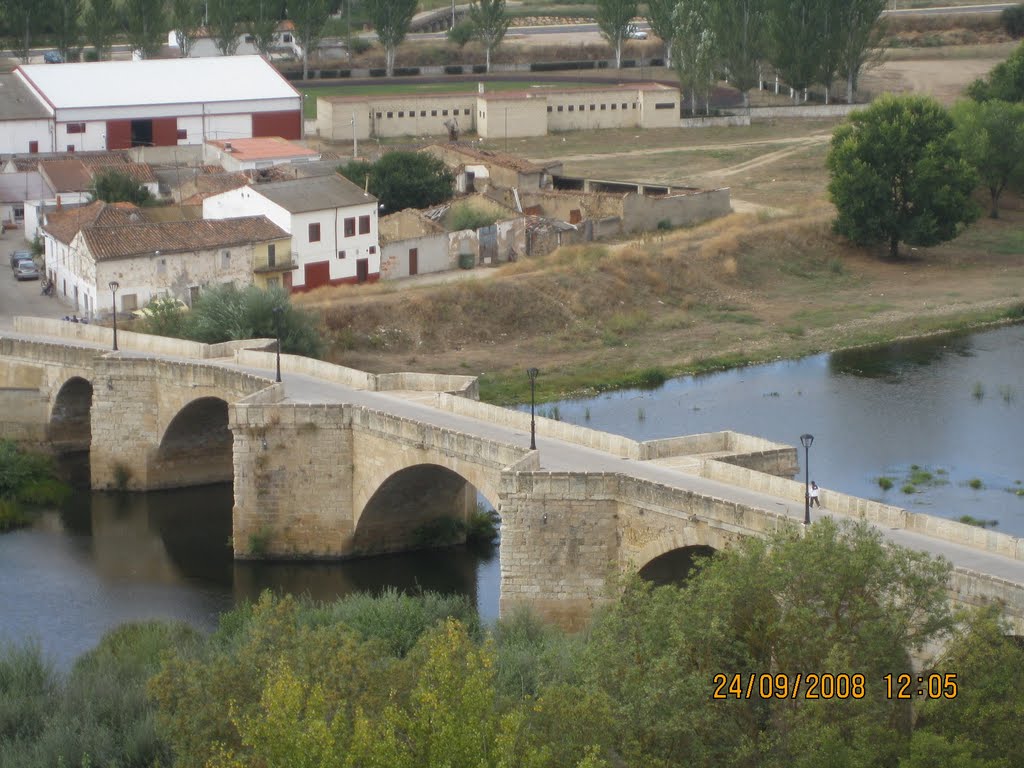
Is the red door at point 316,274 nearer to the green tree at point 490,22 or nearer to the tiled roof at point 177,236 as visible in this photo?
the tiled roof at point 177,236

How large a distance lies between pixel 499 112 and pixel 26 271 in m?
30.1

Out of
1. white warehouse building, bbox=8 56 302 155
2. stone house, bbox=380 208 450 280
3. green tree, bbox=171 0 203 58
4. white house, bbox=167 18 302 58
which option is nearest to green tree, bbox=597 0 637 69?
white house, bbox=167 18 302 58

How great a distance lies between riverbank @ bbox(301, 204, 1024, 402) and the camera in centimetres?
5412

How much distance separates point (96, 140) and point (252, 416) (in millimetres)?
38943

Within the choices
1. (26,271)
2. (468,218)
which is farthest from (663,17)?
(26,271)

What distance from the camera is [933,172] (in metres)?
66.1

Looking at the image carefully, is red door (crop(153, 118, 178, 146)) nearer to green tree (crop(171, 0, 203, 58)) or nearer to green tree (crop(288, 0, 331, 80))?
green tree (crop(171, 0, 203, 58))

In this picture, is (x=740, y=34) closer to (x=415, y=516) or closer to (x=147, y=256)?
(x=147, y=256)

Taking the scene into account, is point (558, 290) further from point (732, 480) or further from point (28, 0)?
point (28, 0)

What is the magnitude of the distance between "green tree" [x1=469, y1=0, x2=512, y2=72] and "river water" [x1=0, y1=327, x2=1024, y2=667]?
4857 cm

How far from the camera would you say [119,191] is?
6412cm

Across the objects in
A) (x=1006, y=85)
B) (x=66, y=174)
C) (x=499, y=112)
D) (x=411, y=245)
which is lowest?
(x=411, y=245)

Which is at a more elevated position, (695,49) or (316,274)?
(695,49)

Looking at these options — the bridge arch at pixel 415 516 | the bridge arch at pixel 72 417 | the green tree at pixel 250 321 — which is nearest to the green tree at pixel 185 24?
the green tree at pixel 250 321
